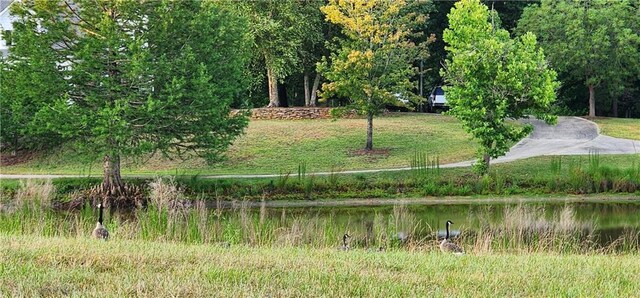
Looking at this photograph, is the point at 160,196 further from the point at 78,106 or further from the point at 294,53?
the point at 294,53

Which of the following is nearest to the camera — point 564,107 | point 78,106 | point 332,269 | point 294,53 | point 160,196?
point 332,269

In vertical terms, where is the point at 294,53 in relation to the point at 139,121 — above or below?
above

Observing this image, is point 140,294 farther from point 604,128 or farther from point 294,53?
point 604,128

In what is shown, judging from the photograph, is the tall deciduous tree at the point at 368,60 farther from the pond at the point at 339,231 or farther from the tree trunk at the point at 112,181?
the pond at the point at 339,231

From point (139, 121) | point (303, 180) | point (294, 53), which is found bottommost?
point (303, 180)

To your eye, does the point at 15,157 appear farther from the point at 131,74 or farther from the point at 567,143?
the point at 567,143

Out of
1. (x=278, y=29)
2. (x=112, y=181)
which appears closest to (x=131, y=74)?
(x=112, y=181)

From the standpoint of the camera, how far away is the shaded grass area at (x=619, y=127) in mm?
36969

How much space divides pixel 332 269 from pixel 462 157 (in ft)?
78.3

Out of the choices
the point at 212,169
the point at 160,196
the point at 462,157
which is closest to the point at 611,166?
the point at 462,157

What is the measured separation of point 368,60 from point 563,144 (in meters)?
10.9

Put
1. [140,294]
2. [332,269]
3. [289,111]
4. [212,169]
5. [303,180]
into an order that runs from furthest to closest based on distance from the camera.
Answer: [289,111]
[212,169]
[303,180]
[332,269]
[140,294]

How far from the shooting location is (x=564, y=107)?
51312 mm

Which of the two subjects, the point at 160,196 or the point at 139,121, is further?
the point at 139,121
